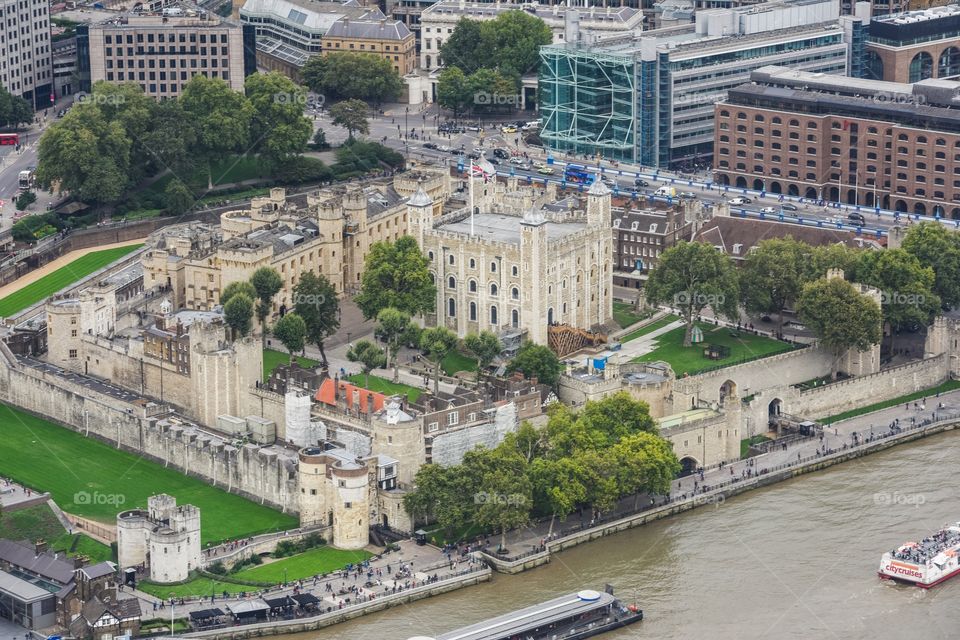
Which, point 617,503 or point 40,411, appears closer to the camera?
point 617,503

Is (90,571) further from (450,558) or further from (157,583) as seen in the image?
(450,558)

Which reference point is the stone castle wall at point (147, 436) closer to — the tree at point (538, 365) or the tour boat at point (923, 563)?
the tree at point (538, 365)

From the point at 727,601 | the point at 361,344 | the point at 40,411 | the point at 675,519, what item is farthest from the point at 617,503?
the point at 40,411

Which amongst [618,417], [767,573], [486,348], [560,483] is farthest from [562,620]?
[486,348]

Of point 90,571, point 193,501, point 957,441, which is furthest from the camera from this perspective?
point 957,441

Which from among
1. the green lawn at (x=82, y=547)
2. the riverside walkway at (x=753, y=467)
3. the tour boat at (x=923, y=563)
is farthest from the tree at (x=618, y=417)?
the green lawn at (x=82, y=547)

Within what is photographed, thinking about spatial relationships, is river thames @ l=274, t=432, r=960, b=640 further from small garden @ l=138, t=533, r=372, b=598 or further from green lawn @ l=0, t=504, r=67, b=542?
green lawn @ l=0, t=504, r=67, b=542

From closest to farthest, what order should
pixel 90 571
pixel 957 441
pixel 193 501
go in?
1. pixel 90 571
2. pixel 193 501
3. pixel 957 441
